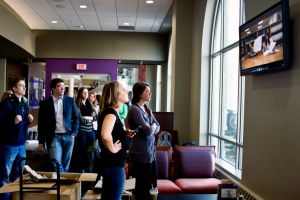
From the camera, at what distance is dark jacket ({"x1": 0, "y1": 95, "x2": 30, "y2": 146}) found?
2.99 metres

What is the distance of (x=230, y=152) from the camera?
3.71 meters

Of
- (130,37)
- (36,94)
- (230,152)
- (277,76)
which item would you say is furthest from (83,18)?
(277,76)

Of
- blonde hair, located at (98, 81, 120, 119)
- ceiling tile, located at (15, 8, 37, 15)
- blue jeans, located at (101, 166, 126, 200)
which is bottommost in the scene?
blue jeans, located at (101, 166, 126, 200)

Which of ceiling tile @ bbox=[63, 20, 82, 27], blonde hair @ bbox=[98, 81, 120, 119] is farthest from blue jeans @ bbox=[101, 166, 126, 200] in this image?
ceiling tile @ bbox=[63, 20, 82, 27]

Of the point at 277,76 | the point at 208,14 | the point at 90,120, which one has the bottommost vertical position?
the point at 90,120

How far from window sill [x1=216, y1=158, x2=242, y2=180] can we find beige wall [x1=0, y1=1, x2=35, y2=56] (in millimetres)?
5108

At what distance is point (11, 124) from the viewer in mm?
3029

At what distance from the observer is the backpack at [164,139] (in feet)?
16.0

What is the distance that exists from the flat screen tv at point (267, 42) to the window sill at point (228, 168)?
4.37 ft

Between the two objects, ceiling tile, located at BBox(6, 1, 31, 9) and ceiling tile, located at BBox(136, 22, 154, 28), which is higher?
ceiling tile, located at BBox(136, 22, 154, 28)

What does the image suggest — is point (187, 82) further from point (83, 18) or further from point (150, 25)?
point (83, 18)

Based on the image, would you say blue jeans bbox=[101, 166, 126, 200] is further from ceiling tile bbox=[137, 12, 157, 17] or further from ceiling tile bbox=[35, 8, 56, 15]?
ceiling tile bbox=[35, 8, 56, 15]

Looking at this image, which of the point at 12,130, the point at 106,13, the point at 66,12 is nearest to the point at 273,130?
the point at 12,130

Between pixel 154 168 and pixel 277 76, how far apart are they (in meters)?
1.52
